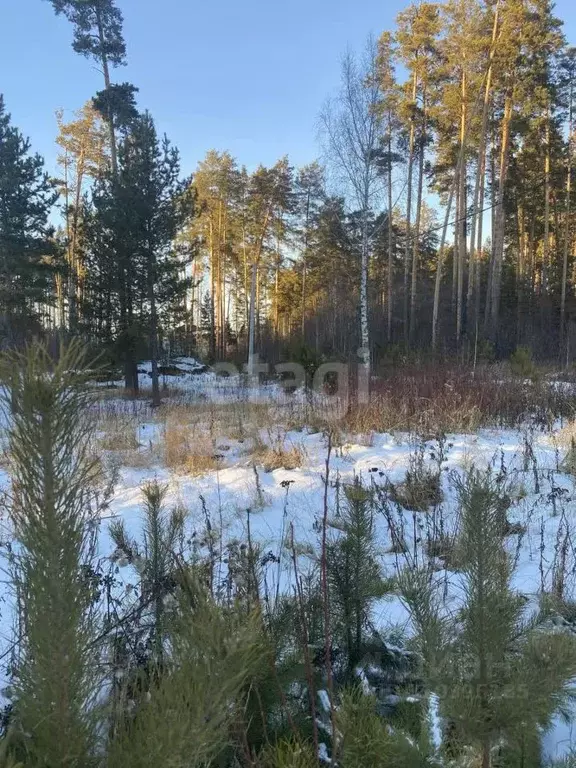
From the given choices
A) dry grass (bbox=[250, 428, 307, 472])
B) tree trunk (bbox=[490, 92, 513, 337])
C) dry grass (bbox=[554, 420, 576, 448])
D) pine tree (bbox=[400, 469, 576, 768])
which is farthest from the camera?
tree trunk (bbox=[490, 92, 513, 337])

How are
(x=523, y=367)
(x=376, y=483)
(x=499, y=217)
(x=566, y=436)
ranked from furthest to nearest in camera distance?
(x=499, y=217) < (x=523, y=367) < (x=566, y=436) < (x=376, y=483)

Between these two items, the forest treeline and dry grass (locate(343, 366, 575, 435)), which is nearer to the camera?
dry grass (locate(343, 366, 575, 435))

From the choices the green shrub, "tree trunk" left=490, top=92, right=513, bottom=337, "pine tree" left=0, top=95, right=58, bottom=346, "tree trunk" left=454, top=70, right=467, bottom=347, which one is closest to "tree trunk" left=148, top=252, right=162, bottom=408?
"pine tree" left=0, top=95, right=58, bottom=346

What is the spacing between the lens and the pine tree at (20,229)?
46.7 ft

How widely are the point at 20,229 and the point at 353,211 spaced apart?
10.1 meters

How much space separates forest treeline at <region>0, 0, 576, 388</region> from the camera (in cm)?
1277

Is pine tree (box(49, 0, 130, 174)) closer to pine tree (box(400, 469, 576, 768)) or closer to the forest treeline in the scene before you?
the forest treeline

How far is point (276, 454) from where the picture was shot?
5504mm

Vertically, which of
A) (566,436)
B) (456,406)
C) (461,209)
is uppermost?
(461,209)

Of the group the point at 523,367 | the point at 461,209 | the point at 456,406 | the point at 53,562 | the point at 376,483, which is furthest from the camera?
the point at 461,209

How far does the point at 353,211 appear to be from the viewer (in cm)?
1309

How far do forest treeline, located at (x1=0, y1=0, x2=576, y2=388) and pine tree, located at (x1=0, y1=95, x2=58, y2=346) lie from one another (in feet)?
0.18

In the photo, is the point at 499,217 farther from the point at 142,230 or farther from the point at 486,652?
the point at 486,652

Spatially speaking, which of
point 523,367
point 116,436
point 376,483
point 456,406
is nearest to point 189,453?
point 116,436
